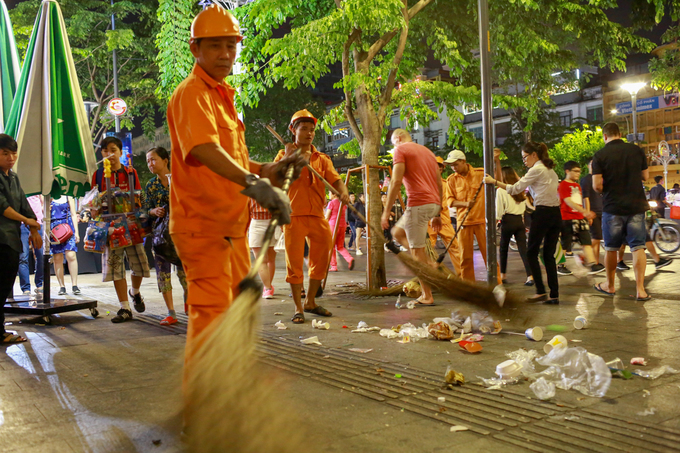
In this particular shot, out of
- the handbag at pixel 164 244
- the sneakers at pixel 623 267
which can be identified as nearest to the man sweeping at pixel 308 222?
the handbag at pixel 164 244

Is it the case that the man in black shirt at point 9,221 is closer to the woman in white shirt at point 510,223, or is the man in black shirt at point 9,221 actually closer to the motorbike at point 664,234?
the woman in white shirt at point 510,223

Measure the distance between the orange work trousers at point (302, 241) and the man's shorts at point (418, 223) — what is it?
3.66ft

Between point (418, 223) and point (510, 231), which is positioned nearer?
point (418, 223)

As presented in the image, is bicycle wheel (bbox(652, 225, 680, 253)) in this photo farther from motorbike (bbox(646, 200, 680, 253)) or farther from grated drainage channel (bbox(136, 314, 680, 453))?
grated drainage channel (bbox(136, 314, 680, 453))

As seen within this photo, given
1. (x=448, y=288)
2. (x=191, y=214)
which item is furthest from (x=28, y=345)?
(x=448, y=288)

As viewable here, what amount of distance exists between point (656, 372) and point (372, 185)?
547 centimetres

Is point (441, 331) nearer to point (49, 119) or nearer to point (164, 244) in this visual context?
point (164, 244)

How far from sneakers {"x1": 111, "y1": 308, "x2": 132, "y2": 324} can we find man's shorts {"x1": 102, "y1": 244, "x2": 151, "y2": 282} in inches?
14.7

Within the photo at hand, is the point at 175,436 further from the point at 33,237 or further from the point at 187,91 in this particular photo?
the point at 33,237

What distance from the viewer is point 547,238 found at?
7.06 m

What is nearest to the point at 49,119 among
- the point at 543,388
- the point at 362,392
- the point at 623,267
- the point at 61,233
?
the point at 61,233

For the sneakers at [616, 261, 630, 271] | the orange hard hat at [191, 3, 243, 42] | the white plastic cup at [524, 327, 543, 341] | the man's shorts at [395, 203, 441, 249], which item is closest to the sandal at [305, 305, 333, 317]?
the man's shorts at [395, 203, 441, 249]

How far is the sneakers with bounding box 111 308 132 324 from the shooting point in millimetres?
6676

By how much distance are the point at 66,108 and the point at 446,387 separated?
5385mm
